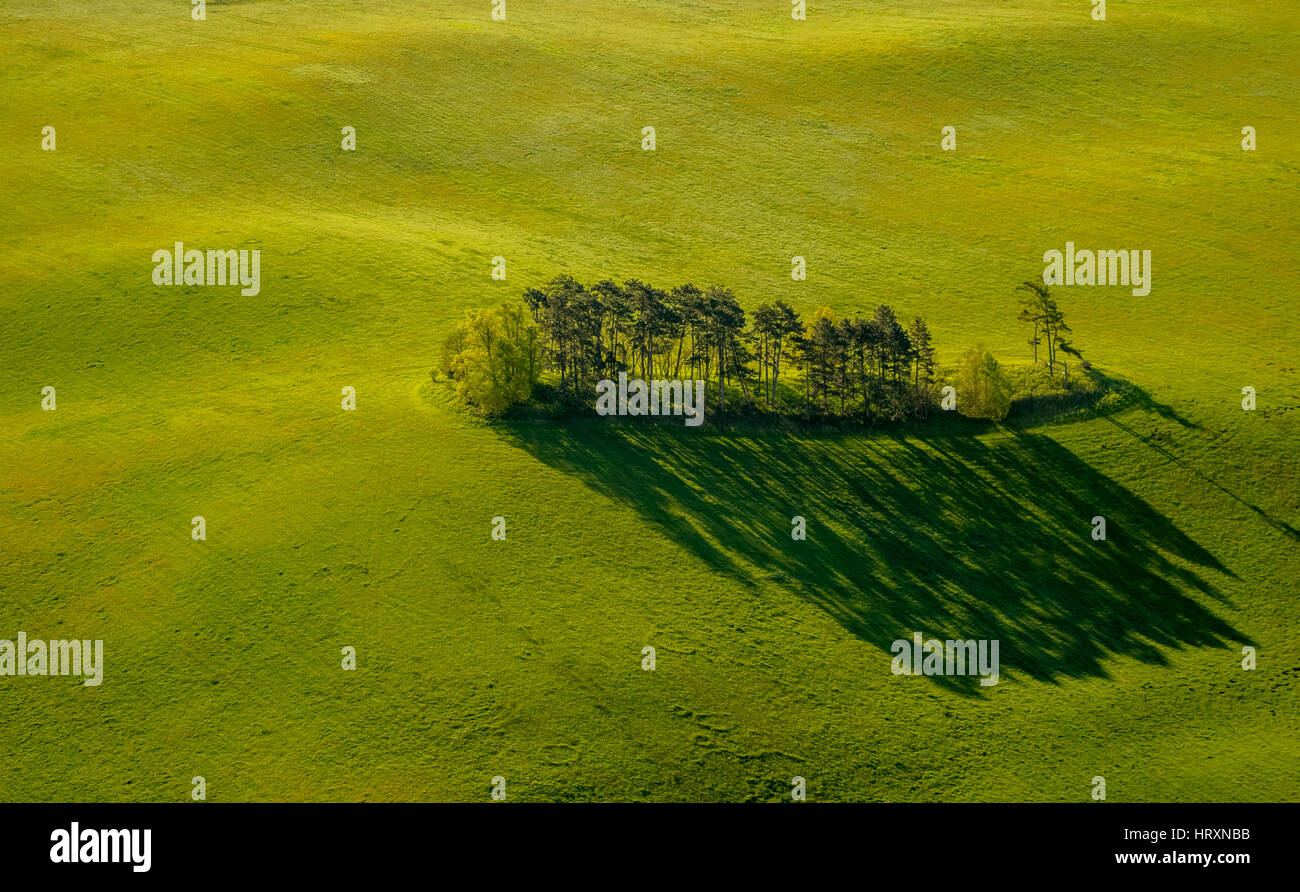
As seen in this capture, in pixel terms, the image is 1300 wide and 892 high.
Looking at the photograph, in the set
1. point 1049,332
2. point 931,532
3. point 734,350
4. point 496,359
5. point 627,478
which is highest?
point 1049,332

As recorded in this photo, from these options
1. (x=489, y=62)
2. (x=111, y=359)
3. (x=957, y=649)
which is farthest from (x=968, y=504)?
(x=489, y=62)

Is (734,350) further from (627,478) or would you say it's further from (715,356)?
(627,478)

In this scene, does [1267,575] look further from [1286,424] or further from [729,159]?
[729,159]

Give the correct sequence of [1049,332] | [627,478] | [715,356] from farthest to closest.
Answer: [1049,332] < [715,356] < [627,478]

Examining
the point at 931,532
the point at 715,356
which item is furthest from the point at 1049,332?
the point at 715,356

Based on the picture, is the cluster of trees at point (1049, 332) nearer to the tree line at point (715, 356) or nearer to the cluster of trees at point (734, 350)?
the tree line at point (715, 356)

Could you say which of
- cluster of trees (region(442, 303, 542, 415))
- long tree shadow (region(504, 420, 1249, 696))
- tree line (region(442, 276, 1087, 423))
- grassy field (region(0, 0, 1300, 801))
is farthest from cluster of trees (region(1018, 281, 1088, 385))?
cluster of trees (region(442, 303, 542, 415))
